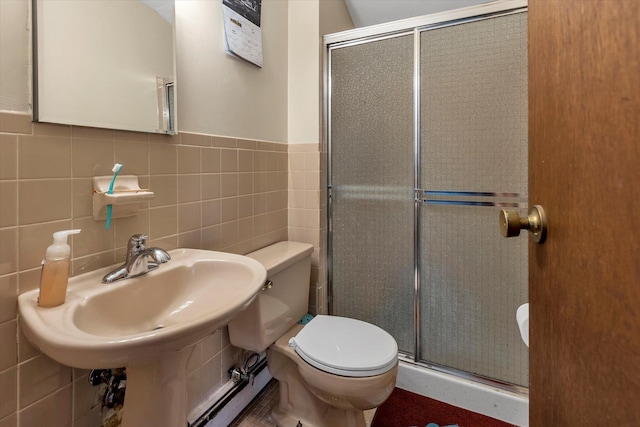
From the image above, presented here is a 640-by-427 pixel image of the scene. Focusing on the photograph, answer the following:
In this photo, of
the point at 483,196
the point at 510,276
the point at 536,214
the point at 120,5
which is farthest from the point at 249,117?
the point at 510,276

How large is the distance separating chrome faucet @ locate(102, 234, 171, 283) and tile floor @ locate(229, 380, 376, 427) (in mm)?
901

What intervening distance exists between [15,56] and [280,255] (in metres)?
1.05

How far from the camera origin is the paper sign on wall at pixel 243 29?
51.0 inches

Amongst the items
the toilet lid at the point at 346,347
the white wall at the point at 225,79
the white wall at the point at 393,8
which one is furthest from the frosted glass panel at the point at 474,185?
the white wall at the point at 225,79

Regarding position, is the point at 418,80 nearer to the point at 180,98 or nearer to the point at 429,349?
the point at 180,98

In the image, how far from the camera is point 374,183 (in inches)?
66.7

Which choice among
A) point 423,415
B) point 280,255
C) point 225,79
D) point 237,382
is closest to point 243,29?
point 225,79

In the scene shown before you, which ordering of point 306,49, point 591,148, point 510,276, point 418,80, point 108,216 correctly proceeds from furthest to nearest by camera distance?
point 306,49 → point 418,80 → point 510,276 → point 108,216 → point 591,148

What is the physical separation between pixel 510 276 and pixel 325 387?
0.98 m

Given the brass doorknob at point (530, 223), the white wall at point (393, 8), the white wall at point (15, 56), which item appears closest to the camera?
the brass doorknob at point (530, 223)

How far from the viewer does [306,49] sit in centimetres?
173

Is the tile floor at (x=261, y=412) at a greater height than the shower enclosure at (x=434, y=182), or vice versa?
the shower enclosure at (x=434, y=182)

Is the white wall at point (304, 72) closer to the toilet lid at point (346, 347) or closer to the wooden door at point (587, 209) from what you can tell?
A: the toilet lid at point (346, 347)

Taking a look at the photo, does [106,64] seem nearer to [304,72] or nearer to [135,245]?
[135,245]
